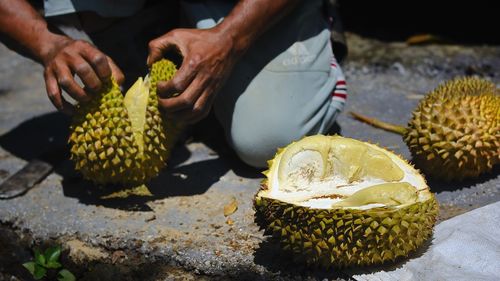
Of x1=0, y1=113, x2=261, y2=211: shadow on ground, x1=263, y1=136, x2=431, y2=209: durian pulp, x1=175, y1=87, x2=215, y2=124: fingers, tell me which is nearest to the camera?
x1=263, y1=136, x2=431, y2=209: durian pulp

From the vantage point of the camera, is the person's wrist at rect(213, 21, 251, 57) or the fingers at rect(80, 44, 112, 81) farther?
the person's wrist at rect(213, 21, 251, 57)

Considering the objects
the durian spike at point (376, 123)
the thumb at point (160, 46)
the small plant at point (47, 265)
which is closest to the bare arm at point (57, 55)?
the thumb at point (160, 46)

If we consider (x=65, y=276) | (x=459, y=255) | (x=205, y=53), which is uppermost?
(x=205, y=53)

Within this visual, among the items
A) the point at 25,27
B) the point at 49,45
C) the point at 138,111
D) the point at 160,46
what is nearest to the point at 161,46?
the point at 160,46

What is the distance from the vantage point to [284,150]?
2.30 meters

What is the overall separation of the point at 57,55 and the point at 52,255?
0.77 m

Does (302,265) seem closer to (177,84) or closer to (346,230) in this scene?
(346,230)

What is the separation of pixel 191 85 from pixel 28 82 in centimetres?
214

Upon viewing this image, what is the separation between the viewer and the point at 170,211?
2.76 metres

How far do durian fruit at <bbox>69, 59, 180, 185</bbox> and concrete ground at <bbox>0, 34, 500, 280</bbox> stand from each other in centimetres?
23

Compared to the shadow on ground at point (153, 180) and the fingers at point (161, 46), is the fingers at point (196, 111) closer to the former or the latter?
the fingers at point (161, 46)

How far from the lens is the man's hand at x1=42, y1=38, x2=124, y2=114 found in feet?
8.18

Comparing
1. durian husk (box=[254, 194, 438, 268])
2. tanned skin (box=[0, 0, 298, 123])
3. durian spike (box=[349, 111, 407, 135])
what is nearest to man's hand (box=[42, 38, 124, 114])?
tanned skin (box=[0, 0, 298, 123])

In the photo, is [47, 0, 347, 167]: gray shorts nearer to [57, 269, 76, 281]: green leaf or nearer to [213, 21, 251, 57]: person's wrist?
[213, 21, 251, 57]: person's wrist
